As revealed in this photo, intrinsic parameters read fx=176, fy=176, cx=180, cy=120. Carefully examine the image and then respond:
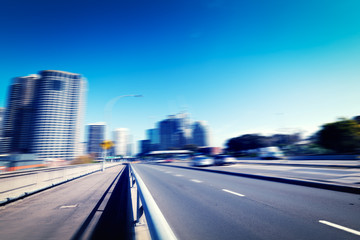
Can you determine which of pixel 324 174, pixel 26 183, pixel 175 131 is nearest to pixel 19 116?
pixel 175 131

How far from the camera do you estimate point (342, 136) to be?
34312 millimetres

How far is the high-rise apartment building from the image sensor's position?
129500mm

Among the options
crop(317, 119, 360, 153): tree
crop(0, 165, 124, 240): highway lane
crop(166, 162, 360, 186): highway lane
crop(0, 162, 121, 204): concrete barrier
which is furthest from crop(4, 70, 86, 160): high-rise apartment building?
crop(317, 119, 360, 153): tree

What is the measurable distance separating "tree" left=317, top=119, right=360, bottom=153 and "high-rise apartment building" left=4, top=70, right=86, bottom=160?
158m

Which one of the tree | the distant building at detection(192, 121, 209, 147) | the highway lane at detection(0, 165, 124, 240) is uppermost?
the distant building at detection(192, 121, 209, 147)

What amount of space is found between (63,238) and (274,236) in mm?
4515

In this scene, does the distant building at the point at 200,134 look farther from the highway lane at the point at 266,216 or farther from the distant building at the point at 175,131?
the highway lane at the point at 266,216

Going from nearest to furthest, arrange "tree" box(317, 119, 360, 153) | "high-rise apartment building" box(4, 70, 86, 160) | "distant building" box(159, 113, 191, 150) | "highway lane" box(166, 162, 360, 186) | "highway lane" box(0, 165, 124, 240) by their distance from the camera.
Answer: "highway lane" box(0, 165, 124, 240)
"highway lane" box(166, 162, 360, 186)
"tree" box(317, 119, 360, 153)
"high-rise apartment building" box(4, 70, 86, 160)
"distant building" box(159, 113, 191, 150)

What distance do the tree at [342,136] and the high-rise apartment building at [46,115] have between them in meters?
158

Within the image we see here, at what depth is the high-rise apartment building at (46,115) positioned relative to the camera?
130 metres

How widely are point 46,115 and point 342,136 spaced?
6553 inches

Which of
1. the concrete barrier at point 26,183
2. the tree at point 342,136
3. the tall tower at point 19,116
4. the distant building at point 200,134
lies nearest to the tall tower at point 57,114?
the tall tower at point 19,116

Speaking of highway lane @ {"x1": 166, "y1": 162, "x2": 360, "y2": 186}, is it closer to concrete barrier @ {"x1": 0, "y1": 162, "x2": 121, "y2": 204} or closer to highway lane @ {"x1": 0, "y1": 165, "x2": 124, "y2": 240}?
highway lane @ {"x1": 0, "y1": 165, "x2": 124, "y2": 240}

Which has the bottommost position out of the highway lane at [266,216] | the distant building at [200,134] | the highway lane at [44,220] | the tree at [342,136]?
the highway lane at [44,220]
